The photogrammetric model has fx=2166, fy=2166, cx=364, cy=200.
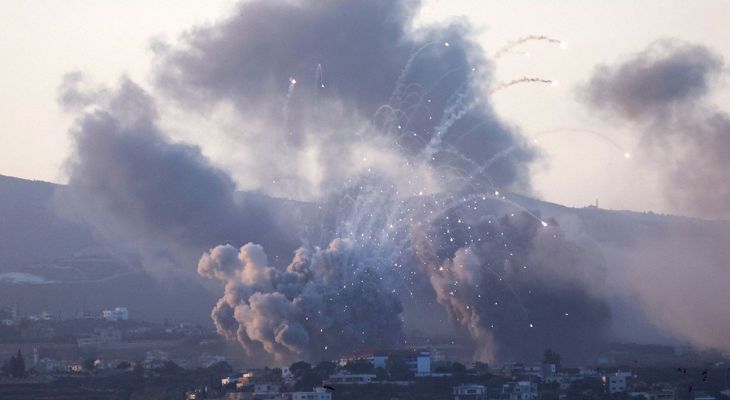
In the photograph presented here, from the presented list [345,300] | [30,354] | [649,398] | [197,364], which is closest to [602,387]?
A: [649,398]

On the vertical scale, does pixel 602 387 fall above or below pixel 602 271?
below

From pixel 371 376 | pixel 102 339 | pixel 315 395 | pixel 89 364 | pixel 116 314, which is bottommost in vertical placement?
pixel 315 395

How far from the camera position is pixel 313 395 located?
103m

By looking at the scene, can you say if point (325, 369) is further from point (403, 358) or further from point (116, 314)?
point (116, 314)

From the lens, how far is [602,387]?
10612 cm

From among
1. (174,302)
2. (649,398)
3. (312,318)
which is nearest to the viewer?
(649,398)

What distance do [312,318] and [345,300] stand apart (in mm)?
2061

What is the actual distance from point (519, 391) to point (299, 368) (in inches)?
460

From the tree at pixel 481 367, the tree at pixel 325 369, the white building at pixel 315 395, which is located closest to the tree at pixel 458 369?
the tree at pixel 481 367

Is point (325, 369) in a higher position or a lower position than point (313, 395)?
higher

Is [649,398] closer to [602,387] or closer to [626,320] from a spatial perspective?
[602,387]

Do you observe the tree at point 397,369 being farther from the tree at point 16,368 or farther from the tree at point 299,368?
the tree at point 16,368

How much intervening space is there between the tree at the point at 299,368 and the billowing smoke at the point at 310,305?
6047 mm

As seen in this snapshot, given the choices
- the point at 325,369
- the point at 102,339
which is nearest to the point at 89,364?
the point at 325,369
